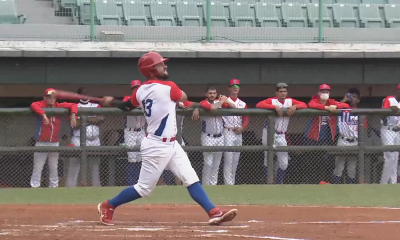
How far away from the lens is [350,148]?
32.2ft

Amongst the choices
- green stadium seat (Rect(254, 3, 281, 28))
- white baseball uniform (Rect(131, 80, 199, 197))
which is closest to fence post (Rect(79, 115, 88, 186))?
white baseball uniform (Rect(131, 80, 199, 197))

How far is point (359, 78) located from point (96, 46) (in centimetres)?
428

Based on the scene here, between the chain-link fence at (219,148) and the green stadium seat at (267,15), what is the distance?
3650mm

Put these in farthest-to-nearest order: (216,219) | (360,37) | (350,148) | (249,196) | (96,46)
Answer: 1. (360,37)
2. (96,46)
3. (350,148)
4. (249,196)
5. (216,219)

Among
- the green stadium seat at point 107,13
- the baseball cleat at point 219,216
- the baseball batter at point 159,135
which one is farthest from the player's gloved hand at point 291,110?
the green stadium seat at point 107,13

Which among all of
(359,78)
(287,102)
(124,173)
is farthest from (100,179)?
(359,78)

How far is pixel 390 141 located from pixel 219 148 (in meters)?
2.30

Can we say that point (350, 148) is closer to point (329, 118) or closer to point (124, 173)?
point (329, 118)

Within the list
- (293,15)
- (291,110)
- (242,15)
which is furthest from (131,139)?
(293,15)

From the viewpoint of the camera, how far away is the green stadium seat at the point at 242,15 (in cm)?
1321

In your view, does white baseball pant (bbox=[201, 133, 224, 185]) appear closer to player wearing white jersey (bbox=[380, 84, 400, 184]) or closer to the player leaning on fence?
the player leaning on fence

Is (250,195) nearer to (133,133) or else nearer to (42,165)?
(133,133)

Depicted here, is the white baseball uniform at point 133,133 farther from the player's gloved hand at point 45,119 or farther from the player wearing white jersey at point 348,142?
the player wearing white jersey at point 348,142

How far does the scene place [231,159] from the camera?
994 cm
